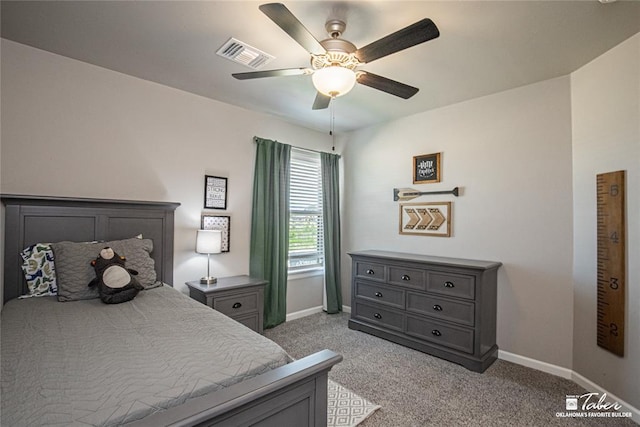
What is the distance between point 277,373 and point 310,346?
2059 millimetres

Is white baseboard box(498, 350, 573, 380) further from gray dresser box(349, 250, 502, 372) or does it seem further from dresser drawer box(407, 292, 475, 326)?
dresser drawer box(407, 292, 475, 326)

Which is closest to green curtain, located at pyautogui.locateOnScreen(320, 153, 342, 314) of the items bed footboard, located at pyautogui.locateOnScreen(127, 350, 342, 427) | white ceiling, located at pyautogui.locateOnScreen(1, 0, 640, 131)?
white ceiling, located at pyautogui.locateOnScreen(1, 0, 640, 131)

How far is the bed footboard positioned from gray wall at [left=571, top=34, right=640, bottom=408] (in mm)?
2190

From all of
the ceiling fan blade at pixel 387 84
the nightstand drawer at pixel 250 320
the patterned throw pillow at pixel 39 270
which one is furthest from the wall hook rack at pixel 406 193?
the patterned throw pillow at pixel 39 270

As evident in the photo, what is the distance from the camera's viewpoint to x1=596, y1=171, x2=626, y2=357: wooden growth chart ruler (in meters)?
2.16

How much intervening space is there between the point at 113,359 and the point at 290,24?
1.68m

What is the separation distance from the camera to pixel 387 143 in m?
3.90

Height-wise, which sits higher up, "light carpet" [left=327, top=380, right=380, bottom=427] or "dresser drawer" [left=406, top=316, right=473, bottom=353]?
"dresser drawer" [left=406, top=316, right=473, bottom=353]

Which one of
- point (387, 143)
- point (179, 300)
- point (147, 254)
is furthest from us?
point (387, 143)

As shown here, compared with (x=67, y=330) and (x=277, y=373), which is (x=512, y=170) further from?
(x=67, y=330)

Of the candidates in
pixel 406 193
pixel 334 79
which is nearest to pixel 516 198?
pixel 406 193

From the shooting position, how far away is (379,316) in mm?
3385

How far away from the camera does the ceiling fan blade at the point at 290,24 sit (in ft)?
4.56

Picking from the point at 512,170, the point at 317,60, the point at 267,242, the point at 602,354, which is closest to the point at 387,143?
the point at 512,170
